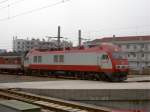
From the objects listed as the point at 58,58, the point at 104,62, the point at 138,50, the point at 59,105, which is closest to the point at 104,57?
the point at 104,62

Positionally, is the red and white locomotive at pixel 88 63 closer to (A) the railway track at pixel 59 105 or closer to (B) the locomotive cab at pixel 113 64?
(B) the locomotive cab at pixel 113 64

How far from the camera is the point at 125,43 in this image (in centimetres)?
8350

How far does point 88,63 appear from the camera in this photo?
1131 inches

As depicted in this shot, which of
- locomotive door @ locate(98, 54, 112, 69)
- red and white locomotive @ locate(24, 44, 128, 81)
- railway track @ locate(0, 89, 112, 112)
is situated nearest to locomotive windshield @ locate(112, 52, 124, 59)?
red and white locomotive @ locate(24, 44, 128, 81)

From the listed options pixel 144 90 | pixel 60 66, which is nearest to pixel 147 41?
pixel 60 66

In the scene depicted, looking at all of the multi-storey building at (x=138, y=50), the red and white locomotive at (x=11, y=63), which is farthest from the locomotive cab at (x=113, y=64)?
the multi-storey building at (x=138, y=50)

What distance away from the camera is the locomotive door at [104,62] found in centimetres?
2700

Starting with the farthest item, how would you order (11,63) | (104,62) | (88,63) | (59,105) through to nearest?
(11,63) < (88,63) < (104,62) < (59,105)

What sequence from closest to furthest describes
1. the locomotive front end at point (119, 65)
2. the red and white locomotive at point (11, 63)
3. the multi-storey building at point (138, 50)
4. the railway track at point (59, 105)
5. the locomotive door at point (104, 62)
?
the railway track at point (59, 105), the locomotive front end at point (119, 65), the locomotive door at point (104, 62), the red and white locomotive at point (11, 63), the multi-storey building at point (138, 50)

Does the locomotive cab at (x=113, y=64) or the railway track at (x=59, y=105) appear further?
the locomotive cab at (x=113, y=64)

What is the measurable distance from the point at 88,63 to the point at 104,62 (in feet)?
6.13

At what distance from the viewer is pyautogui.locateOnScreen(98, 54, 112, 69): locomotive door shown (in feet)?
88.6

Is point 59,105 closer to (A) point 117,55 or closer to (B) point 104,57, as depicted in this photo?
(B) point 104,57

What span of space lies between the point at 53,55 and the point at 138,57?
50351 millimetres
